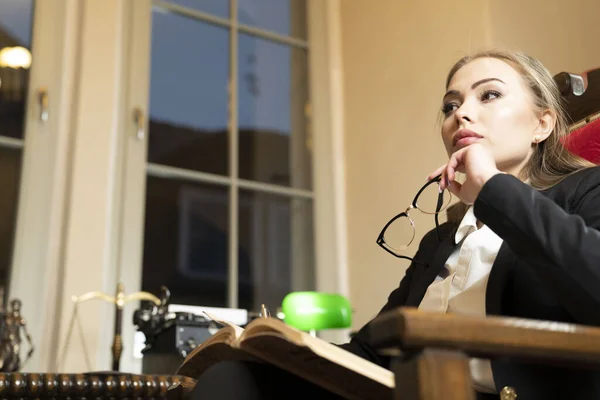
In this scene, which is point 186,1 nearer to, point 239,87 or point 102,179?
point 239,87

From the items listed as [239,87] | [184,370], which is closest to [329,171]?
[239,87]

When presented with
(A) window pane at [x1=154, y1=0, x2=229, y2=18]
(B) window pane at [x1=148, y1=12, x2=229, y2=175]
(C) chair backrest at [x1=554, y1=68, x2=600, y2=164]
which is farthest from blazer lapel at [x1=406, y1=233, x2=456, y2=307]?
(A) window pane at [x1=154, y1=0, x2=229, y2=18]

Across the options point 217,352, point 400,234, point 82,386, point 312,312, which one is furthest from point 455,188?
point 400,234

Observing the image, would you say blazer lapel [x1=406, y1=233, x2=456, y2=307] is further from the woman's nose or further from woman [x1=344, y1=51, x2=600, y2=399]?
the woman's nose

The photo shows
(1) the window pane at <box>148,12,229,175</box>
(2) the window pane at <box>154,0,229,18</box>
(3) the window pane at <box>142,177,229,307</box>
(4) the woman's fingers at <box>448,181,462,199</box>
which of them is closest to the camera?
(4) the woman's fingers at <box>448,181,462,199</box>

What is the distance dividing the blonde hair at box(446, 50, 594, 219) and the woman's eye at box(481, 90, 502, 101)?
0.08 meters

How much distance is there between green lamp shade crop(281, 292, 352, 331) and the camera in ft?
6.22

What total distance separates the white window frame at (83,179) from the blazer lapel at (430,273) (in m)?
1.33

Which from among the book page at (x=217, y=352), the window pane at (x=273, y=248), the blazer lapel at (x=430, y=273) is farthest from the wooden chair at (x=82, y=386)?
the window pane at (x=273, y=248)

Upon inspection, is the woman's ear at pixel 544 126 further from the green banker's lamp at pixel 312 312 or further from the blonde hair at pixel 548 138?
the green banker's lamp at pixel 312 312

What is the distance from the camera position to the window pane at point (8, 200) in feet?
7.13

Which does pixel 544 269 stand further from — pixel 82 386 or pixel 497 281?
pixel 82 386

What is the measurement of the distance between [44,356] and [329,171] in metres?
1.28

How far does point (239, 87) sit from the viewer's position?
2791mm
